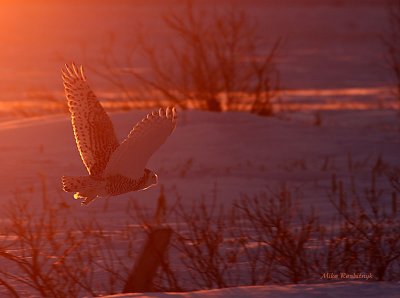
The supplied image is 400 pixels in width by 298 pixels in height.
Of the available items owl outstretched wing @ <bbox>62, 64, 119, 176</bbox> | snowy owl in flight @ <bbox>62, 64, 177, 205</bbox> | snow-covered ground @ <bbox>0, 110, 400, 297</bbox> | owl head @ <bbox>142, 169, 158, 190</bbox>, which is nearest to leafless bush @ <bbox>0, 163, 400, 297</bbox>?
owl head @ <bbox>142, 169, 158, 190</bbox>

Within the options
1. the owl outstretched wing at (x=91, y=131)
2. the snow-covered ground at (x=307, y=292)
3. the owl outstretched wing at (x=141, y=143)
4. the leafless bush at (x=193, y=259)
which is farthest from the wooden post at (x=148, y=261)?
the owl outstretched wing at (x=91, y=131)

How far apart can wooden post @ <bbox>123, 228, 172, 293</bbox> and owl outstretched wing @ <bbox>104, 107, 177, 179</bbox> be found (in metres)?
0.49

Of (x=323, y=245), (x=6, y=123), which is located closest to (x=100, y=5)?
(x=6, y=123)

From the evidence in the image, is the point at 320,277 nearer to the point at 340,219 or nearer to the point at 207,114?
the point at 340,219

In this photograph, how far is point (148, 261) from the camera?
4.98 meters

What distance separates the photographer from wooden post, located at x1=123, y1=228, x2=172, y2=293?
16.3ft

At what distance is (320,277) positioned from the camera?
584 centimetres

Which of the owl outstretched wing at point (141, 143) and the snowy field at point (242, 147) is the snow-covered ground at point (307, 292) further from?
the owl outstretched wing at point (141, 143)

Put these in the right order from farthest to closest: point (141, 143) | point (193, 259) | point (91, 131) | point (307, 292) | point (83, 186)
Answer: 1. point (193, 259)
2. point (91, 131)
3. point (83, 186)
4. point (141, 143)
5. point (307, 292)

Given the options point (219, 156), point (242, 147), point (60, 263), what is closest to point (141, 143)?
point (60, 263)

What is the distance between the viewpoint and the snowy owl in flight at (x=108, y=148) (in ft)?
17.3

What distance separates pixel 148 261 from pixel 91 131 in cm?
90

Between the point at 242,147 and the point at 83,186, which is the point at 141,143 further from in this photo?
the point at 242,147

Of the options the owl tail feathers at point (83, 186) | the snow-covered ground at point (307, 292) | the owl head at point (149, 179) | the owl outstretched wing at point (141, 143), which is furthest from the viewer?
the owl head at point (149, 179)
